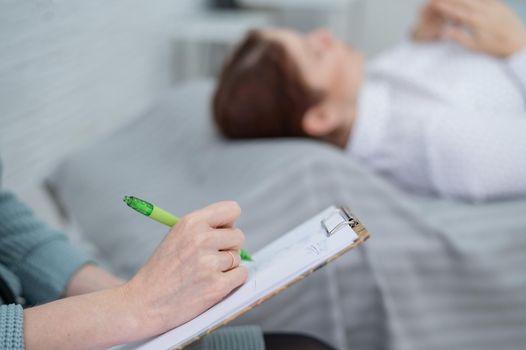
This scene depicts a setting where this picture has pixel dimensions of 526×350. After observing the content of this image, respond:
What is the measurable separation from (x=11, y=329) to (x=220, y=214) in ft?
0.62

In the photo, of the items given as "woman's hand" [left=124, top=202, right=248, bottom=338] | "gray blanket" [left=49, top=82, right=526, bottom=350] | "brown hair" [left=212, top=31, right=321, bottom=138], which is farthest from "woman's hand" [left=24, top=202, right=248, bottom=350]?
"brown hair" [left=212, top=31, right=321, bottom=138]

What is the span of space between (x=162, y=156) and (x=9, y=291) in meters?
0.58

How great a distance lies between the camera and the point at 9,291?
54 centimetres

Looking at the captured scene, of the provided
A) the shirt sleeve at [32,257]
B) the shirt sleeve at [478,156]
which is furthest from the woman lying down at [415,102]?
the shirt sleeve at [32,257]

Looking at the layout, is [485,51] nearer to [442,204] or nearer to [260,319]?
[442,204]

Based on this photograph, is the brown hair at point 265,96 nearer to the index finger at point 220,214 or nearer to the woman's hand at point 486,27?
the woman's hand at point 486,27

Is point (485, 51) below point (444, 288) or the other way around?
the other way around

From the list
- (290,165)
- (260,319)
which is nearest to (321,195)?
(290,165)

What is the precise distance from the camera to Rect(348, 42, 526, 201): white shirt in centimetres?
88

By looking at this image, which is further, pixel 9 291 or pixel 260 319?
pixel 260 319

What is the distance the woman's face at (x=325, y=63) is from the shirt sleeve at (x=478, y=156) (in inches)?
8.2

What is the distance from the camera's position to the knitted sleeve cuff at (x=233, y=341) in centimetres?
57

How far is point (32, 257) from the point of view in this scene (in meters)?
0.62

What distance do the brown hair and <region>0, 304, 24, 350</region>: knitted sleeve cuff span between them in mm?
621
